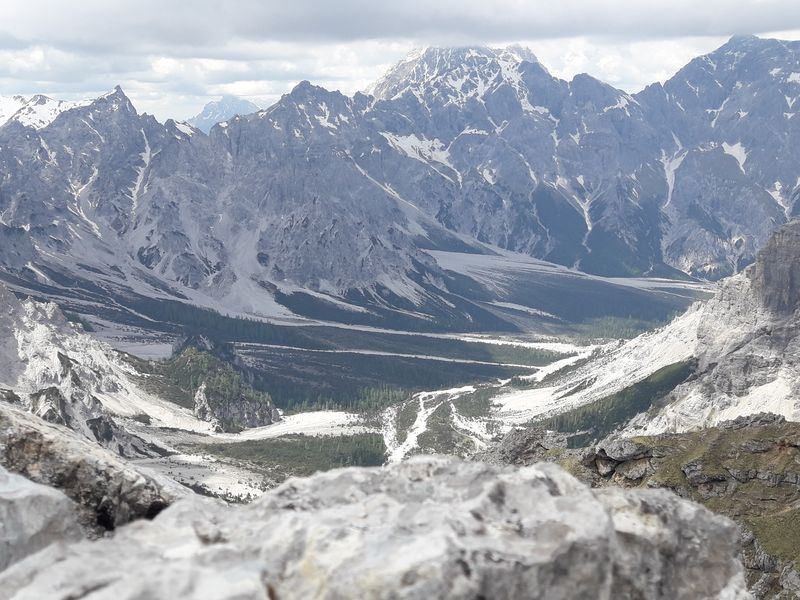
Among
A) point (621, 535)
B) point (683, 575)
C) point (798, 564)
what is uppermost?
point (621, 535)

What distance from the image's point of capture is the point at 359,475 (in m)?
24.2

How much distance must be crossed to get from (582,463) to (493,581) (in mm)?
96753

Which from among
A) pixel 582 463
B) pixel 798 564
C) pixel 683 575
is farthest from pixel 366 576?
pixel 582 463

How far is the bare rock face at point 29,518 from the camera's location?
23.1m

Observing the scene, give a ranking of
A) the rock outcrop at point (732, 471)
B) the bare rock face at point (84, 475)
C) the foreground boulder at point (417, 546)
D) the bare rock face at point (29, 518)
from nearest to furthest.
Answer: the foreground boulder at point (417, 546)
the bare rock face at point (29, 518)
the bare rock face at point (84, 475)
the rock outcrop at point (732, 471)

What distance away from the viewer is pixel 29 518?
77.7ft

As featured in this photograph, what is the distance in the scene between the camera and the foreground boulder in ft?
61.4

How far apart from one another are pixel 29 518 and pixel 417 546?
39.4 ft

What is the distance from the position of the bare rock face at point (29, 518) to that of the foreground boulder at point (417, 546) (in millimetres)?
3128

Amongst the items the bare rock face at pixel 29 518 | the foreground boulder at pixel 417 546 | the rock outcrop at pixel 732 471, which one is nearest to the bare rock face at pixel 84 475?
the bare rock face at pixel 29 518

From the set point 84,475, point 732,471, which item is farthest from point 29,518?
point 732,471

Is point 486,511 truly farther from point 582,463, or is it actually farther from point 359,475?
point 582,463

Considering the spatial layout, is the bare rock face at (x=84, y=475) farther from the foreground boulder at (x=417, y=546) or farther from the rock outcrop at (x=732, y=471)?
the rock outcrop at (x=732, y=471)

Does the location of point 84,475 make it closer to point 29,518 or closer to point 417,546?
point 29,518
